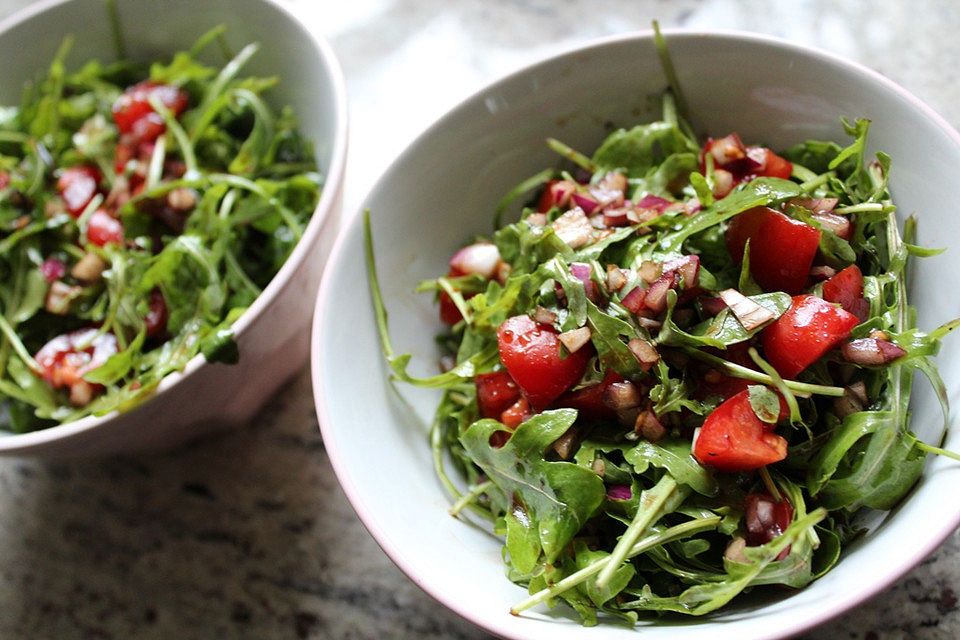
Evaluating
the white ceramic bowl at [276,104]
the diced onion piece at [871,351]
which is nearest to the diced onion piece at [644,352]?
the diced onion piece at [871,351]

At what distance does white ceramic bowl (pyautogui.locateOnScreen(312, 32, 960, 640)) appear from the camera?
92 centimetres

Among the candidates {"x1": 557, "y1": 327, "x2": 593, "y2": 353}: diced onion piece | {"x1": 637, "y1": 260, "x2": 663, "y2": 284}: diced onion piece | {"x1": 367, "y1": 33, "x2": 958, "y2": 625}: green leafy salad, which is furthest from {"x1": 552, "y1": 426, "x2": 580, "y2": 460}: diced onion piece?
{"x1": 637, "y1": 260, "x2": 663, "y2": 284}: diced onion piece

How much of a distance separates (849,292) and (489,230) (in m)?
0.59

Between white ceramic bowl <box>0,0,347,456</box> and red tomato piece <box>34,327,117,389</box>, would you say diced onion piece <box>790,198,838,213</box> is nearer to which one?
white ceramic bowl <box>0,0,347,456</box>

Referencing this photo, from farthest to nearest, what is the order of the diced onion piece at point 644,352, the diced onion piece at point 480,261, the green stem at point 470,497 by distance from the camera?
1. the diced onion piece at point 480,261
2. the green stem at point 470,497
3. the diced onion piece at point 644,352

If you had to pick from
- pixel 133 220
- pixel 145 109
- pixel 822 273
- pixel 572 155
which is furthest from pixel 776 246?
pixel 145 109

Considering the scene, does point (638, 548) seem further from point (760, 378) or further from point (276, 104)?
point (276, 104)

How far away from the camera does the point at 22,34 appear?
1.66 metres

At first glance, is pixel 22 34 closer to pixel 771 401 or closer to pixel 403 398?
pixel 403 398

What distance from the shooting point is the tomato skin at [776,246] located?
1.02m

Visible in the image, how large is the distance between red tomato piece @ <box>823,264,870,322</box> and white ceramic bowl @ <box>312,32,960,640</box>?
0.10 meters

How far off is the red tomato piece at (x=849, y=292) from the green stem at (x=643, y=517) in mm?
306

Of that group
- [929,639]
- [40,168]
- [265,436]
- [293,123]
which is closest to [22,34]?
[40,168]

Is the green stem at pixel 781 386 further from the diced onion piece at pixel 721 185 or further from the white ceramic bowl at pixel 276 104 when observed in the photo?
the white ceramic bowl at pixel 276 104
